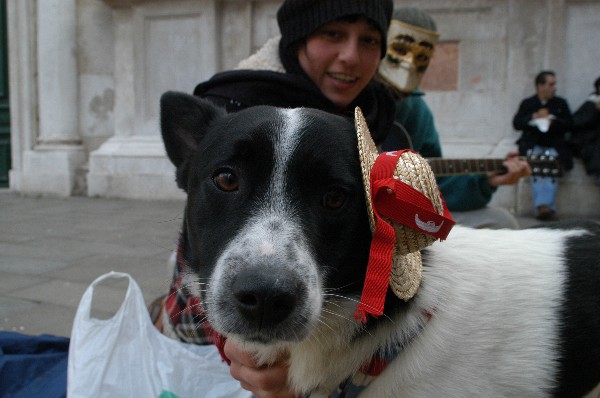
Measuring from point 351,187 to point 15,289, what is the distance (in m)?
3.18

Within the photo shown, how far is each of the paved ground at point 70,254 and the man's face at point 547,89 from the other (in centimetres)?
154

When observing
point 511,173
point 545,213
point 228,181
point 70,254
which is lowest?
point 70,254

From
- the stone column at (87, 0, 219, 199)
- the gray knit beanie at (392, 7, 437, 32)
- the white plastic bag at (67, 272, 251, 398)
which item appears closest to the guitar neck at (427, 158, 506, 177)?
the gray knit beanie at (392, 7, 437, 32)

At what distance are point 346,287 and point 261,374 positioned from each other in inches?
15.8

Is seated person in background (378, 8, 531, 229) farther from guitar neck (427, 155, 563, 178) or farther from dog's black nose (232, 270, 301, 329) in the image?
dog's black nose (232, 270, 301, 329)

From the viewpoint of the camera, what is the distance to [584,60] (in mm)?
6734

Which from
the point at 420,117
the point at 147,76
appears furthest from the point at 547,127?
the point at 147,76

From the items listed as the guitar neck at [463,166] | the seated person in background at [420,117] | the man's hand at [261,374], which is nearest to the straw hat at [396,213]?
the man's hand at [261,374]

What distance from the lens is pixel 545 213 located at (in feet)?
20.6

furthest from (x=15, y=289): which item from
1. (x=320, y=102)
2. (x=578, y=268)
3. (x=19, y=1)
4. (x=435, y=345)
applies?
(x=19, y=1)

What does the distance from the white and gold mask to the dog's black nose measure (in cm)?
197

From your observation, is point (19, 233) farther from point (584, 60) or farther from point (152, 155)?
point (584, 60)

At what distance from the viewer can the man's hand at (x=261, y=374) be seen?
1.56 m

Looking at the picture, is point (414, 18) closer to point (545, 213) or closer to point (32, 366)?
point (32, 366)
